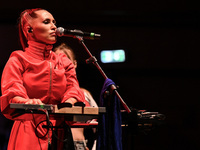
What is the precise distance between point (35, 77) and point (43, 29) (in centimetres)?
31

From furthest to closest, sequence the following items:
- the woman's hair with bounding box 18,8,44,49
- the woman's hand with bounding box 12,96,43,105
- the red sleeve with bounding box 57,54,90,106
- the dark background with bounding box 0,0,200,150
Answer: the dark background with bounding box 0,0,200,150, the woman's hair with bounding box 18,8,44,49, the red sleeve with bounding box 57,54,90,106, the woman's hand with bounding box 12,96,43,105

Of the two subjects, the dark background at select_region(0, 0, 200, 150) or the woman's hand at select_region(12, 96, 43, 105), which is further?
the dark background at select_region(0, 0, 200, 150)

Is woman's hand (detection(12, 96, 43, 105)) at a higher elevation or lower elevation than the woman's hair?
lower

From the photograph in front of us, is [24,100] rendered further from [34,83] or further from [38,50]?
[38,50]

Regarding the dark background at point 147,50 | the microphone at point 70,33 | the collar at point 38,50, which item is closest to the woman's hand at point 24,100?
the collar at point 38,50

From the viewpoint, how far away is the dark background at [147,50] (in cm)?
407

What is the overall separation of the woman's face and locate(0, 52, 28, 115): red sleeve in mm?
A: 196

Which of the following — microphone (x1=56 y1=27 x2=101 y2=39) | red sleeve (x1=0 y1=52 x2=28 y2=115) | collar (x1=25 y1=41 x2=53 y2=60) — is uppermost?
microphone (x1=56 y1=27 x2=101 y2=39)

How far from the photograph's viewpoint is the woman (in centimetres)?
168

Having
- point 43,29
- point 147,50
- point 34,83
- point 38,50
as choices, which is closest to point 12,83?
point 34,83

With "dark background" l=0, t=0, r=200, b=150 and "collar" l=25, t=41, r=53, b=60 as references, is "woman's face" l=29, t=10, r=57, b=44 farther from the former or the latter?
"dark background" l=0, t=0, r=200, b=150

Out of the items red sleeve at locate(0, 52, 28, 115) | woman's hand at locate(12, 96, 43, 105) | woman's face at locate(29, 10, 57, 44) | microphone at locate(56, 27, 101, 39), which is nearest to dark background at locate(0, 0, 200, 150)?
microphone at locate(56, 27, 101, 39)

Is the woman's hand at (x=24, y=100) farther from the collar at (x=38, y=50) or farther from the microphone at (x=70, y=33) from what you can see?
the microphone at (x=70, y=33)

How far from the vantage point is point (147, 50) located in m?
4.54
